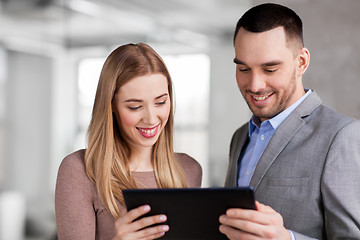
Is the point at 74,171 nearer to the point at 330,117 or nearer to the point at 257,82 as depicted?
the point at 257,82

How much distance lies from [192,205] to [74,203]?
526 mm

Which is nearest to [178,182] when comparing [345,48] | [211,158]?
[345,48]

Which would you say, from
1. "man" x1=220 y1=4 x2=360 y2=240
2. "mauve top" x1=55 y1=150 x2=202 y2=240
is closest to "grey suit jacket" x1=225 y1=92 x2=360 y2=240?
"man" x1=220 y1=4 x2=360 y2=240

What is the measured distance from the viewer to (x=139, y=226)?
63.9 inches

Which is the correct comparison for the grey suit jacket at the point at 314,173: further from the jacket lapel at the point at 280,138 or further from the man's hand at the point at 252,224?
the man's hand at the point at 252,224

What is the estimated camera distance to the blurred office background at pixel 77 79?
4.72 metres

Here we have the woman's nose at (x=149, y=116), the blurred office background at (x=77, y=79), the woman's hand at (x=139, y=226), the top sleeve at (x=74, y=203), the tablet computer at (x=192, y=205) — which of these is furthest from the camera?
the blurred office background at (x=77, y=79)

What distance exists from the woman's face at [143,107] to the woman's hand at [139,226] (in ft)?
1.44

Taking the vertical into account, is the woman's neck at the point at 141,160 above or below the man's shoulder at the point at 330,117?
below

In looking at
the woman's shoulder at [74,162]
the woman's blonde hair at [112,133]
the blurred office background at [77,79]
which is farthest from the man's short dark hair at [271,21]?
the blurred office background at [77,79]

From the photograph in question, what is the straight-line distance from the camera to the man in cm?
173

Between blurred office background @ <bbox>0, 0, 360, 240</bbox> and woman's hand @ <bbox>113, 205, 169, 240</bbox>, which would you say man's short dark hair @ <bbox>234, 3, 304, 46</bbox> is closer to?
woman's hand @ <bbox>113, 205, 169, 240</bbox>

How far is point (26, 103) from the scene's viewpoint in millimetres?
4852

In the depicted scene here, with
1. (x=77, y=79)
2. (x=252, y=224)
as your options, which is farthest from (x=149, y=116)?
(x=77, y=79)
